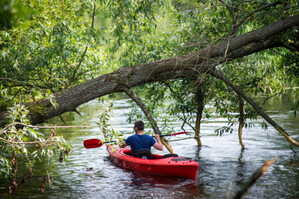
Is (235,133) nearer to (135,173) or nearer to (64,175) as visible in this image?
(135,173)

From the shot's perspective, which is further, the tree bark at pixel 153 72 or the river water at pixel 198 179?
the tree bark at pixel 153 72

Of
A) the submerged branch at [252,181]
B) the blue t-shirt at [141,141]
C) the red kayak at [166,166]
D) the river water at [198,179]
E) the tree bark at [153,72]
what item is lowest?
the river water at [198,179]

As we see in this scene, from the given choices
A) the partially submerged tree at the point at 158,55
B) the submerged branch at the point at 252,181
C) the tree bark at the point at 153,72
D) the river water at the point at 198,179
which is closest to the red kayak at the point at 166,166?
the river water at the point at 198,179

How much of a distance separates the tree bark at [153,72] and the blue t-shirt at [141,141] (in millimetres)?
1176

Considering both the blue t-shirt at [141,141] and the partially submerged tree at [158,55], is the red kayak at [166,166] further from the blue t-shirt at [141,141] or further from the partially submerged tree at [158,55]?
the partially submerged tree at [158,55]

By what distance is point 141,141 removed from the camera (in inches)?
292

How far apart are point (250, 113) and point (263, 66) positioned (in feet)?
4.22

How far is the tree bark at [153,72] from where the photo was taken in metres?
6.50

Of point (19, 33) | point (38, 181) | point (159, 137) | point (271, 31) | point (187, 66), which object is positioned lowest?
point (38, 181)

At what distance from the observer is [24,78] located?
8531 mm

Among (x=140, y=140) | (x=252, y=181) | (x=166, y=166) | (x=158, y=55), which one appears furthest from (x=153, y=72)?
(x=252, y=181)

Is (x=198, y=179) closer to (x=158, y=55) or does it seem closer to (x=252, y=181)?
(x=158, y=55)

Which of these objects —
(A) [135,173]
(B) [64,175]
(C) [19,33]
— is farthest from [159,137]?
(C) [19,33]

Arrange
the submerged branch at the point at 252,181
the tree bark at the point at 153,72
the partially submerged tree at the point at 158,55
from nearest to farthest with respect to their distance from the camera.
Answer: the submerged branch at the point at 252,181 → the tree bark at the point at 153,72 → the partially submerged tree at the point at 158,55
